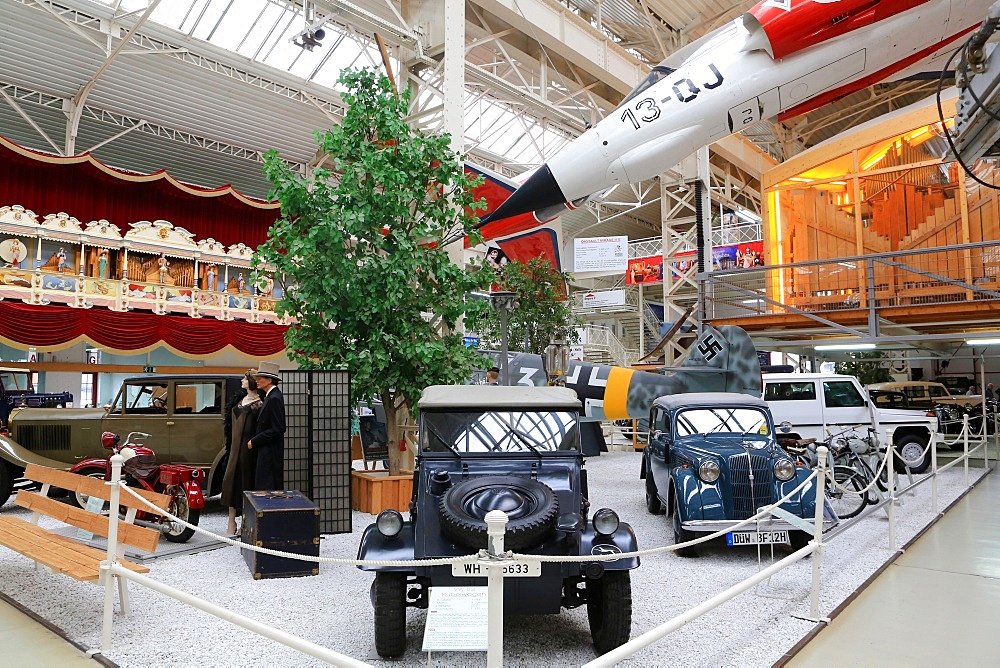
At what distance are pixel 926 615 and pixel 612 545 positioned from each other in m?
2.64

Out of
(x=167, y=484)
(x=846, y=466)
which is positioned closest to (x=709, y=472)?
(x=846, y=466)

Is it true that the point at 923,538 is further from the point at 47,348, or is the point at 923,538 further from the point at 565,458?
Answer: the point at 47,348

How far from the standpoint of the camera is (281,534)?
19.2 ft

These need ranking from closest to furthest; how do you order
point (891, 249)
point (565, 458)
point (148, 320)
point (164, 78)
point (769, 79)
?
1. point (565, 458)
2. point (769, 79)
3. point (891, 249)
4. point (148, 320)
5. point (164, 78)

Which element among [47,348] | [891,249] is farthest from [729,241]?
[47,348]

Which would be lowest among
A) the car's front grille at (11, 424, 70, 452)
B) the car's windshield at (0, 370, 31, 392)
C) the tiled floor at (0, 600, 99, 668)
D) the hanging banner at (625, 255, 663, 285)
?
the tiled floor at (0, 600, 99, 668)

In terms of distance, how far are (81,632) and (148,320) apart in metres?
13.2

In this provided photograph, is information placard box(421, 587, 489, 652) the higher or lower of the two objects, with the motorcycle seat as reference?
lower

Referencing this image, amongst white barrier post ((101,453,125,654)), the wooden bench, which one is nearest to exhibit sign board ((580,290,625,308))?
the wooden bench

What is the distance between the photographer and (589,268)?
20.6 meters

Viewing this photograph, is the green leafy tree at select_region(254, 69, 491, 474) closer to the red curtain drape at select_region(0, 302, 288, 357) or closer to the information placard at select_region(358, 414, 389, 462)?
the information placard at select_region(358, 414, 389, 462)

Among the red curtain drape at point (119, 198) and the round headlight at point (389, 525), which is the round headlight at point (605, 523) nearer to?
the round headlight at point (389, 525)

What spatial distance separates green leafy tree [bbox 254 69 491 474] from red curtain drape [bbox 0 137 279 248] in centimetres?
1067

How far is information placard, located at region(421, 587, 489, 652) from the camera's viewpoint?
3105 millimetres
